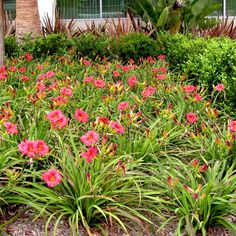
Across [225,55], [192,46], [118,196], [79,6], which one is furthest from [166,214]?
[79,6]

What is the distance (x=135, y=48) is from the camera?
8.76 metres

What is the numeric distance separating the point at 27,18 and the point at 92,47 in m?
1.55

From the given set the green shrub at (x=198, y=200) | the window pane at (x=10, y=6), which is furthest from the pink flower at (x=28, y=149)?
the window pane at (x=10, y=6)

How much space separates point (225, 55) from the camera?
19.9 ft

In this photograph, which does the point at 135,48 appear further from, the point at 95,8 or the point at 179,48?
the point at 95,8

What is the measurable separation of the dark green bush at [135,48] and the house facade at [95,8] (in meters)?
4.95

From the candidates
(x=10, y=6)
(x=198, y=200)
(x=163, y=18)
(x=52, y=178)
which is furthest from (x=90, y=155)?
(x=10, y=6)

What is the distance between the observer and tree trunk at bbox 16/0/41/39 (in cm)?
942

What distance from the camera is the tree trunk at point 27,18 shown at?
9422mm

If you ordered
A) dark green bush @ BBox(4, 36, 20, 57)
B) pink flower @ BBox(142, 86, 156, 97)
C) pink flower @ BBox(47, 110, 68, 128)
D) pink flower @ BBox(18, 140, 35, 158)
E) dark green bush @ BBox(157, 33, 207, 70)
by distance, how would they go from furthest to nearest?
dark green bush @ BBox(4, 36, 20, 57)
dark green bush @ BBox(157, 33, 207, 70)
pink flower @ BBox(142, 86, 156, 97)
pink flower @ BBox(47, 110, 68, 128)
pink flower @ BBox(18, 140, 35, 158)

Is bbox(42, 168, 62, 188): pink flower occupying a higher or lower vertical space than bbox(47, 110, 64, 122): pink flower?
lower

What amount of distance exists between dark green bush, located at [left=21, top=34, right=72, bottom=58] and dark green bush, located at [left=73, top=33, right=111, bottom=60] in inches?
8.9

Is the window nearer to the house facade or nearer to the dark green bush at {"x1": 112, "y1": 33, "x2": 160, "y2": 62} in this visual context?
the house facade

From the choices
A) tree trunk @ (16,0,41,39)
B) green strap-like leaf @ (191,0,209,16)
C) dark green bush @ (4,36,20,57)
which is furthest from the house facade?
dark green bush @ (4,36,20,57)
